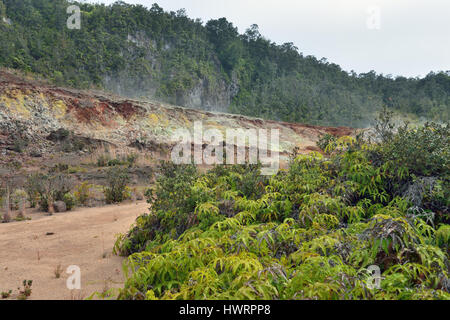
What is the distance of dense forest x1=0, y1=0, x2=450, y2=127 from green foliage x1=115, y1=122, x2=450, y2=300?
2400cm

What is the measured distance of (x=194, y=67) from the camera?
41.8 meters

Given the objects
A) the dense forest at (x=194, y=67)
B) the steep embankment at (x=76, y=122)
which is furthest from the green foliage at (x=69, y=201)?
the dense forest at (x=194, y=67)

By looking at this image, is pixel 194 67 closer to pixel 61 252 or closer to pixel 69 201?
pixel 69 201

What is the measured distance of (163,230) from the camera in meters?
4.00

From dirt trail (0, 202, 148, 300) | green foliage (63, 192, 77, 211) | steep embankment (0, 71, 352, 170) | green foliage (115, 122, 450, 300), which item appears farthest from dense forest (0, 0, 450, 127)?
green foliage (115, 122, 450, 300)

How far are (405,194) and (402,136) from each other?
0.85 meters

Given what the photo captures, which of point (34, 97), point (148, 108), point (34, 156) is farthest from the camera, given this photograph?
point (148, 108)

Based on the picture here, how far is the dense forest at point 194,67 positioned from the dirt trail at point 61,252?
20.9 m

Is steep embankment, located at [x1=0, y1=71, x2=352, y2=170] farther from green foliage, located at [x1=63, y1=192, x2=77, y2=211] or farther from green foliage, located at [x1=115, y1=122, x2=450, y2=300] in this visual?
green foliage, located at [x1=115, y1=122, x2=450, y2=300]

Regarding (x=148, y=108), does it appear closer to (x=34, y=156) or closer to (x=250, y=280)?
(x=34, y=156)

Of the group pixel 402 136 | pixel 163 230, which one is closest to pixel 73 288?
pixel 163 230

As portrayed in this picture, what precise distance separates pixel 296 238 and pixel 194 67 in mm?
41373
